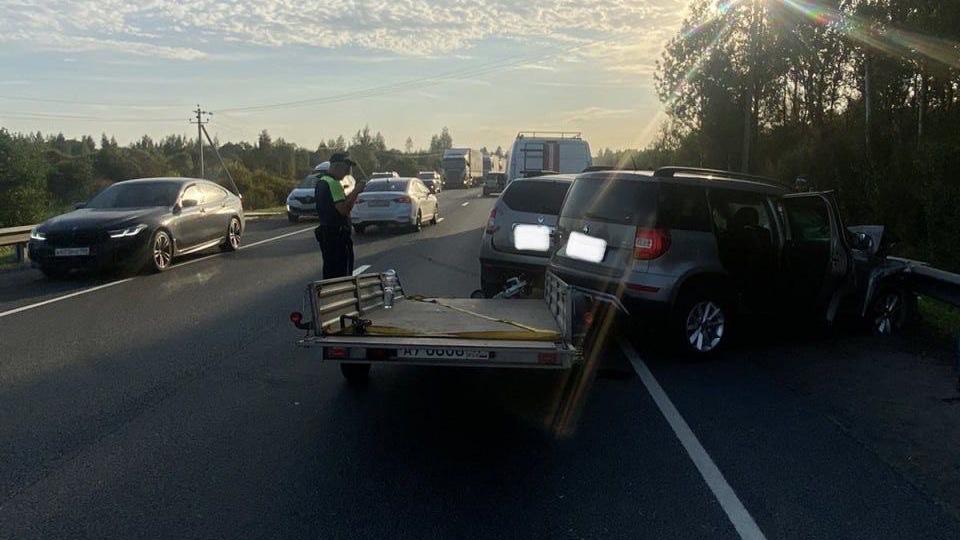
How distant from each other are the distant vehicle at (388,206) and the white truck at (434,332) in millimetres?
15238

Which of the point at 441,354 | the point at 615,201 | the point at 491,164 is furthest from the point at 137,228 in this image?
the point at 491,164

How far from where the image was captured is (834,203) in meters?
8.31

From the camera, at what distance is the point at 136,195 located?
14.7m

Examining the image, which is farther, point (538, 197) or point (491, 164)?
point (491, 164)

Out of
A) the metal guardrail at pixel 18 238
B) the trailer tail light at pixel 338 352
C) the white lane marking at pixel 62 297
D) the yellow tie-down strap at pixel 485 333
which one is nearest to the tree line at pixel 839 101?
the yellow tie-down strap at pixel 485 333

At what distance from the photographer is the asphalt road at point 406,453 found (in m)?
4.04

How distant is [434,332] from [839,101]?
36.7 m

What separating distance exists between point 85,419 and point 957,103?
69.1 ft

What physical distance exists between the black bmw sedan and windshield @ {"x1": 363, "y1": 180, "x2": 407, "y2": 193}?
20.8ft

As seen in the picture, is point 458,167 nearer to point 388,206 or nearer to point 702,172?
point 388,206

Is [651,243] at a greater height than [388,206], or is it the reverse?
[651,243]

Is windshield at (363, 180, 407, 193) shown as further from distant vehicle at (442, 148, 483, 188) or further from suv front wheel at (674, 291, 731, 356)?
distant vehicle at (442, 148, 483, 188)

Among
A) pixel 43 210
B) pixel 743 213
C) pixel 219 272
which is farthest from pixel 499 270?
pixel 43 210

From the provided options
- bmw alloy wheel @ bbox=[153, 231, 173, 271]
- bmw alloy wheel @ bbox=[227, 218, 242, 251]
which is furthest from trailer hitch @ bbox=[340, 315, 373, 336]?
bmw alloy wheel @ bbox=[227, 218, 242, 251]
